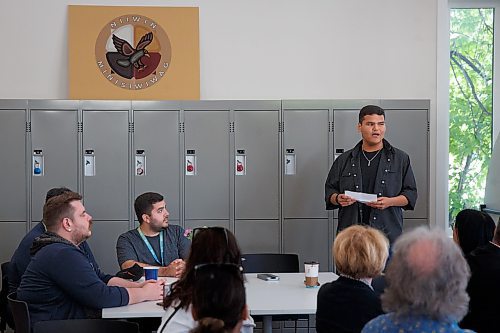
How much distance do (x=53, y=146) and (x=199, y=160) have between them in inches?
53.1

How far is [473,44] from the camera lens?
7875 mm

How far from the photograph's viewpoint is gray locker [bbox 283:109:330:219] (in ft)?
23.6

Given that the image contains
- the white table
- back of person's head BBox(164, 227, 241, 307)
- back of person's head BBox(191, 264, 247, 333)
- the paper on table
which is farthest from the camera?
the paper on table

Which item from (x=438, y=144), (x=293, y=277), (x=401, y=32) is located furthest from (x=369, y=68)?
(x=293, y=277)

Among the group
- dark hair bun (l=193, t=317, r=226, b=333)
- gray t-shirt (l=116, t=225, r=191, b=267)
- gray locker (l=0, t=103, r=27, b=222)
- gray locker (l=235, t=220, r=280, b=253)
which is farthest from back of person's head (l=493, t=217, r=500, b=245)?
gray locker (l=0, t=103, r=27, b=222)

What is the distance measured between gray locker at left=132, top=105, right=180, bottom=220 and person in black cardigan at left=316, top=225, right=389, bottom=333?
3770mm

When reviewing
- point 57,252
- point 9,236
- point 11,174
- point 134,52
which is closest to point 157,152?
point 134,52

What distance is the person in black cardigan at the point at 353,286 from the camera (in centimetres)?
334

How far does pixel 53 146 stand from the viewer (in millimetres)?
7035

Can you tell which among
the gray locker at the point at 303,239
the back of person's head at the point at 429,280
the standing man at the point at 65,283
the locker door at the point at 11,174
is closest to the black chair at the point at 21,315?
the standing man at the point at 65,283

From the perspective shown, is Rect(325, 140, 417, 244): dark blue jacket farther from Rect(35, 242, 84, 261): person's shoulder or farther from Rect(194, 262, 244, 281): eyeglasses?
Rect(194, 262, 244, 281): eyeglasses

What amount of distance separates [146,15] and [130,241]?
111 inches

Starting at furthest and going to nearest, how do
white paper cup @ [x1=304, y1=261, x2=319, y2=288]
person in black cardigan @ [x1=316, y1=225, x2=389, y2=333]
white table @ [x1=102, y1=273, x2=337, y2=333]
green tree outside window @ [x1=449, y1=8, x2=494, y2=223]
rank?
1. green tree outside window @ [x1=449, y1=8, x2=494, y2=223]
2. white paper cup @ [x1=304, y1=261, x2=319, y2=288]
3. white table @ [x1=102, y1=273, x2=337, y2=333]
4. person in black cardigan @ [x1=316, y1=225, x2=389, y2=333]

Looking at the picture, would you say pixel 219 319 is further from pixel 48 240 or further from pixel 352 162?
pixel 352 162
